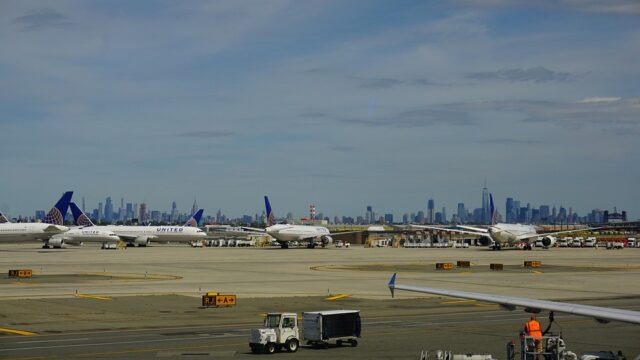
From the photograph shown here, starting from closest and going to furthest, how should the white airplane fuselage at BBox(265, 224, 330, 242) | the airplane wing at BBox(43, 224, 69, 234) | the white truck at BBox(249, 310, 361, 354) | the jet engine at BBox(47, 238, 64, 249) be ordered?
the white truck at BBox(249, 310, 361, 354) < the airplane wing at BBox(43, 224, 69, 234) < the white airplane fuselage at BBox(265, 224, 330, 242) < the jet engine at BBox(47, 238, 64, 249)

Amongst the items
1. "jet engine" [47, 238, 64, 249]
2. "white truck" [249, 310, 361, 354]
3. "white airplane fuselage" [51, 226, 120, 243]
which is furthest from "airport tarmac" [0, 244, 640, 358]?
"white airplane fuselage" [51, 226, 120, 243]

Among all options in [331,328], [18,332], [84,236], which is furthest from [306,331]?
[84,236]

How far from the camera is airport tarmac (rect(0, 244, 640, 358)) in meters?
40.2

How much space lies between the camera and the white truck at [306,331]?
38.3 meters

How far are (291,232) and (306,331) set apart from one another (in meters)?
143

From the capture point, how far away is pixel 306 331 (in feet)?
134

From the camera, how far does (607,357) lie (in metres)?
27.7

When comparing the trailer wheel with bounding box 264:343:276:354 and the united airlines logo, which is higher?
the united airlines logo

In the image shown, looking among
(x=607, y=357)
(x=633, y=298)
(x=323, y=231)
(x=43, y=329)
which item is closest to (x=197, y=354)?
(x=43, y=329)

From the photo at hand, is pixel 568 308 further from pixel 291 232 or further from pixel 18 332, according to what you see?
pixel 291 232

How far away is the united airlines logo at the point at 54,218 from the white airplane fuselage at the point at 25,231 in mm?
6955

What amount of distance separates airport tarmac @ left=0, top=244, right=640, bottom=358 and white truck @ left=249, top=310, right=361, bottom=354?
0.83 metres

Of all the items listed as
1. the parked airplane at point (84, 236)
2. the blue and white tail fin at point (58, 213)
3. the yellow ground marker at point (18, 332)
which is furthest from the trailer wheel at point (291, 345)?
the parked airplane at point (84, 236)

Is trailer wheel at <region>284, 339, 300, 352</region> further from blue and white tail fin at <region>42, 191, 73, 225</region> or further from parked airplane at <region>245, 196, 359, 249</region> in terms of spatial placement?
blue and white tail fin at <region>42, 191, 73, 225</region>
